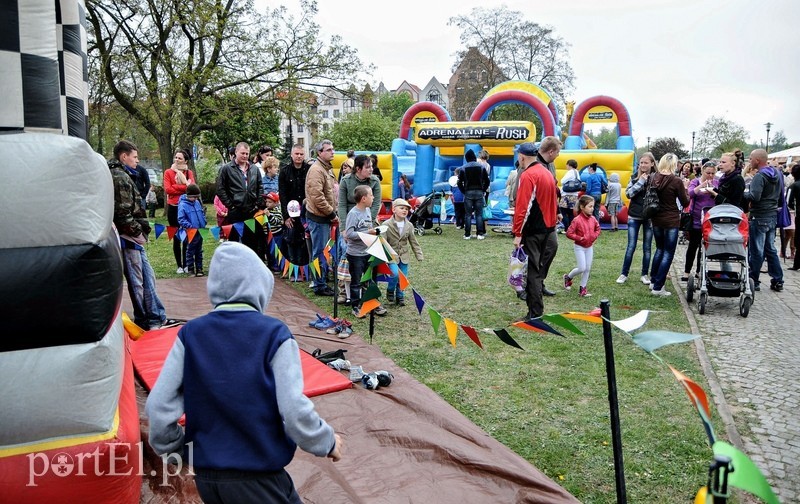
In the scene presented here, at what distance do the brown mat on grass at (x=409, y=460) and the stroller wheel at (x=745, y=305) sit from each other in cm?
444

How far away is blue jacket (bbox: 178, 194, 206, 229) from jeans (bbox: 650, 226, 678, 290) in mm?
6316

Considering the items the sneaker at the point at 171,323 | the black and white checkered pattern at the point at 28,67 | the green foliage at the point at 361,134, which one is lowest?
the sneaker at the point at 171,323

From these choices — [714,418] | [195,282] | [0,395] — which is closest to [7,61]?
[0,395]

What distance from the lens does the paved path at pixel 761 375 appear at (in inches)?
134

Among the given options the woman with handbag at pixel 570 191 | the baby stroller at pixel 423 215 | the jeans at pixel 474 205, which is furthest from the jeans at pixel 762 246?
the baby stroller at pixel 423 215

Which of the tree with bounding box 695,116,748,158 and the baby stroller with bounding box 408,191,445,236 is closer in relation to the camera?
the baby stroller with bounding box 408,191,445,236

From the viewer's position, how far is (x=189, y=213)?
26.1 ft

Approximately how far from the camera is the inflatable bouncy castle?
2193mm

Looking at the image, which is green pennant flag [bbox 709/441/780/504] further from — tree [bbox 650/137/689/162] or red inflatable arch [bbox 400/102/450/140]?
tree [bbox 650/137/689/162]

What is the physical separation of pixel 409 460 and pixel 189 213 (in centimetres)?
595

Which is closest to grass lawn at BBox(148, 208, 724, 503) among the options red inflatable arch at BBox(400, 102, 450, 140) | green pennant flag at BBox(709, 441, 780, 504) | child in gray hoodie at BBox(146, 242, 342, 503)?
green pennant flag at BBox(709, 441, 780, 504)

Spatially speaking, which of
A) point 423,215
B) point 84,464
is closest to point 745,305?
point 84,464

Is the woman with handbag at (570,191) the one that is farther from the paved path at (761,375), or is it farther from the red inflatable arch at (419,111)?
the red inflatable arch at (419,111)

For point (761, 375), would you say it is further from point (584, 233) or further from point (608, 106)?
point (608, 106)
